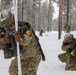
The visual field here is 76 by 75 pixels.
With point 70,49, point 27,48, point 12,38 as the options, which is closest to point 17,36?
point 12,38

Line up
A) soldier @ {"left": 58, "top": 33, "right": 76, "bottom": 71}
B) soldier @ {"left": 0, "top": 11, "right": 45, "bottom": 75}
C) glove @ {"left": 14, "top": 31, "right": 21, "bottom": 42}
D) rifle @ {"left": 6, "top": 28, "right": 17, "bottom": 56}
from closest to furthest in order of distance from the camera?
1. glove @ {"left": 14, "top": 31, "right": 21, "bottom": 42}
2. soldier @ {"left": 0, "top": 11, "right": 45, "bottom": 75}
3. rifle @ {"left": 6, "top": 28, "right": 17, "bottom": 56}
4. soldier @ {"left": 58, "top": 33, "right": 76, "bottom": 71}

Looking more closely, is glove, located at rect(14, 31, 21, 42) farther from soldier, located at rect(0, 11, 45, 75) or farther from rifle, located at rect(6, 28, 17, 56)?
rifle, located at rect(6, 28, 17, 56)

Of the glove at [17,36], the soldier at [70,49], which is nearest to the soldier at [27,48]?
the glove at [17,36]

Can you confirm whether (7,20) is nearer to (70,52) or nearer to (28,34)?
(28,34)

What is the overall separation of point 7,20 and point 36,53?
1066 millimetres

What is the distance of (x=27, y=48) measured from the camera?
18.4 ft

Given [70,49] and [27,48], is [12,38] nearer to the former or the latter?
[27,48]

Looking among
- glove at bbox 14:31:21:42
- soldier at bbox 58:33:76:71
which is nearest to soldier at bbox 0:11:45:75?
glove at bbox 14:31:21:42

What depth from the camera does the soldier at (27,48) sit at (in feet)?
16.9

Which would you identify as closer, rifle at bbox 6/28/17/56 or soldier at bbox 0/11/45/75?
soldier at bbox 0/11/45/75

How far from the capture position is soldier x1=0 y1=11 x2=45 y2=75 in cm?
514

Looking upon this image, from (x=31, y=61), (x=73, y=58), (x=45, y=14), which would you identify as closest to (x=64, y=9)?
(x=45, y=14)

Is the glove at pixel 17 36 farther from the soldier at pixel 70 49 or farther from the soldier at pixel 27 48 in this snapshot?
the soldier at pixel 70 49

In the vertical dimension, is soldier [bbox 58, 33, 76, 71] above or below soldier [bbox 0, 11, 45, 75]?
below
